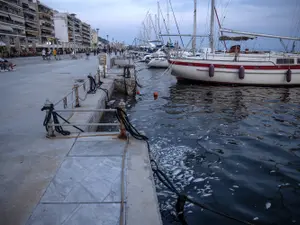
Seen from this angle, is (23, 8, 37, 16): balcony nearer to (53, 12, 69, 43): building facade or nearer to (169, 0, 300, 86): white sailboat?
(53, 12, 69, 43): building facade

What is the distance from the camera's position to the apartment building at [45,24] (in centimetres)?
9150

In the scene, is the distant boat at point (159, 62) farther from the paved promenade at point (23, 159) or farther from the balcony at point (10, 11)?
the balcony at point (10, 11)

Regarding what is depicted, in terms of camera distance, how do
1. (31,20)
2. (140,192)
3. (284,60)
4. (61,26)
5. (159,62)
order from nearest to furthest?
1. (140,192)
2. (284,60)
3. (159,62)
4. (31,20)
5. (61,26)

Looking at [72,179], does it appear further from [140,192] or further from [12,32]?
[12,32]

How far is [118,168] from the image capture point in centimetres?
443

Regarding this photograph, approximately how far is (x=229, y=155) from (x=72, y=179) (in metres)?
4.66

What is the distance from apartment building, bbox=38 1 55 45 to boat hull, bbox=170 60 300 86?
8190cm

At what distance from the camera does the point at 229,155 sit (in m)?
7.06

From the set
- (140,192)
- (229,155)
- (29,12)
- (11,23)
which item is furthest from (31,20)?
(140,192)

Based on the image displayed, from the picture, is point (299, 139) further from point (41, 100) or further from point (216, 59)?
point (216, 59)

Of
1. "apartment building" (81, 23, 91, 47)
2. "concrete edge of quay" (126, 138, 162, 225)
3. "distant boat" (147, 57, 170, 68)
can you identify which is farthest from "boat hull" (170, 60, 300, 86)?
"apartment building" (81, 23, 91, 47)

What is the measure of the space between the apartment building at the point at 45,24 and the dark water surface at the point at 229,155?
89536 mm

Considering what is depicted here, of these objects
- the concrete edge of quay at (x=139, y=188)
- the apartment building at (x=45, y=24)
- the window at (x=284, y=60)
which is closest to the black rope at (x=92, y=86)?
the concrete edge of quay at (x=139, y=188)

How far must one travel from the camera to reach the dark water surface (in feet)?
15.2
